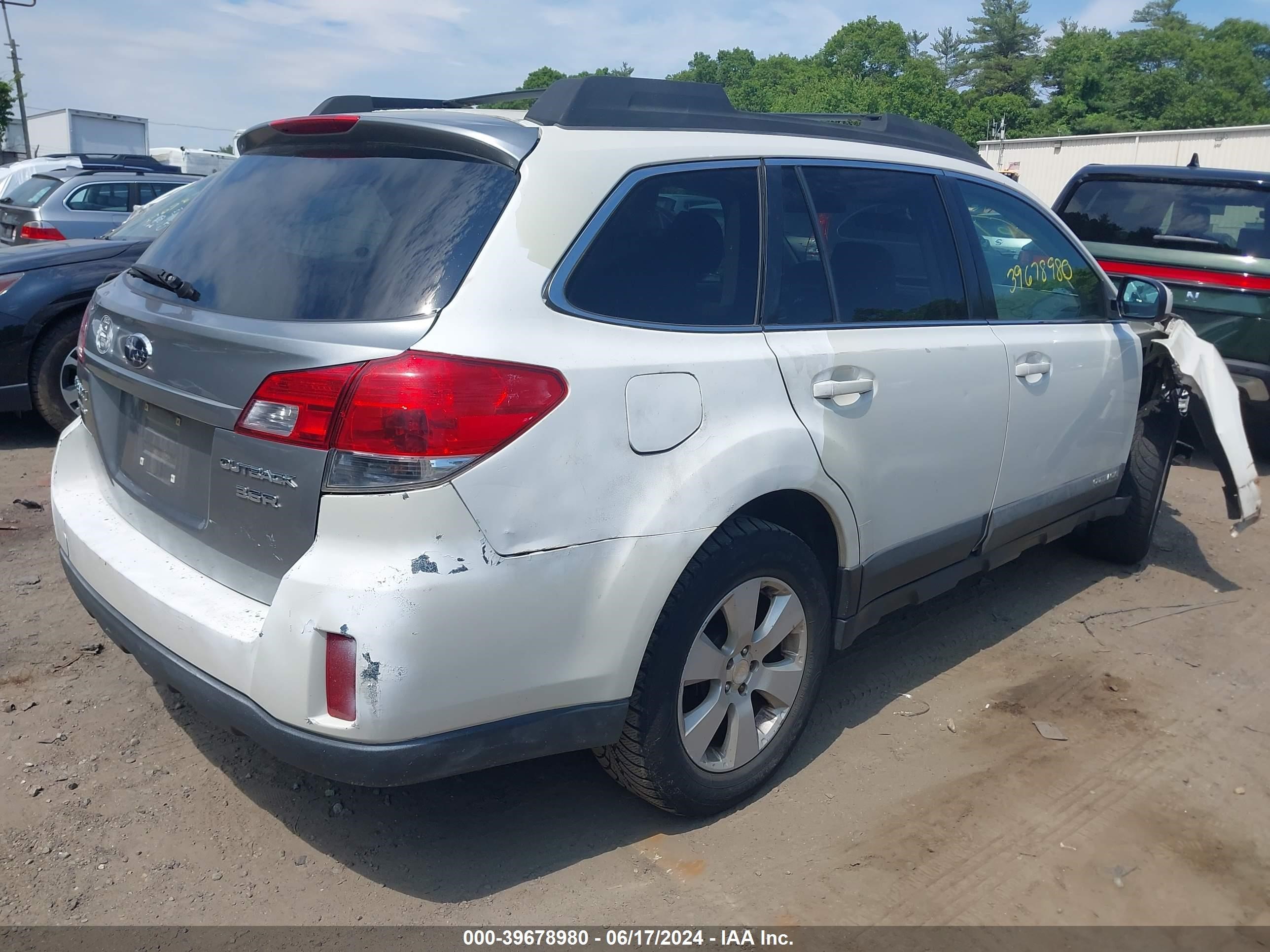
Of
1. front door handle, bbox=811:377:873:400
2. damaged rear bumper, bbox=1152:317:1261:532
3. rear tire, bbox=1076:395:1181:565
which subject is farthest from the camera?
rear tire, bbox=1076:395:1181:565

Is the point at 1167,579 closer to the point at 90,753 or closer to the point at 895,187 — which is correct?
the point at 895,187

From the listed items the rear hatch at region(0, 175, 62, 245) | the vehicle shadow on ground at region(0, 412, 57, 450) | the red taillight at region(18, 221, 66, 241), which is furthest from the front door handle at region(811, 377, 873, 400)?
the rear hatch at region(0, 175, 62, 245)

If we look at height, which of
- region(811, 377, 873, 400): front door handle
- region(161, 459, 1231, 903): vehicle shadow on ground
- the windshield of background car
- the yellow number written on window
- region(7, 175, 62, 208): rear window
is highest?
the yellow number written on window

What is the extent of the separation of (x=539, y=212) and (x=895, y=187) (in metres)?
1.54

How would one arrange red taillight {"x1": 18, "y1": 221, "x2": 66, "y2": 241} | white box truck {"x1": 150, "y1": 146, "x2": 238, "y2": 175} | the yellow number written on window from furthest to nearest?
white box truck {"x1": 150, "y1": 146, "x2": 238, "y2": 175}, red taillight {"x1": 18, "y1": 221, "x2": 66, "y2": 241}, the yellow number written on window

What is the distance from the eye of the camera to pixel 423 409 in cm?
207

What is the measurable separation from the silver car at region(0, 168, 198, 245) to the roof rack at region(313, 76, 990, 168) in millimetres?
9493

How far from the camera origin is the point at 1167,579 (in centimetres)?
493

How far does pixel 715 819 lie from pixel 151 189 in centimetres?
1232

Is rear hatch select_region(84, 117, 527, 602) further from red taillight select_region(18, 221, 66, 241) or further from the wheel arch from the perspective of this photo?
red taillight select_region(18, 221, 66, 241)

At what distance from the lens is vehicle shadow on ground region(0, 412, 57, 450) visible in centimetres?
626

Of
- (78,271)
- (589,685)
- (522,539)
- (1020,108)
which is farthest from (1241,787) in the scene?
(1020,108)

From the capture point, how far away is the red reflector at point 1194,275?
654 centimetres

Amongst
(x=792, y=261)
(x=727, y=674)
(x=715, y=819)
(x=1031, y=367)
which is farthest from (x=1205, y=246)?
(x=715, y=819)
